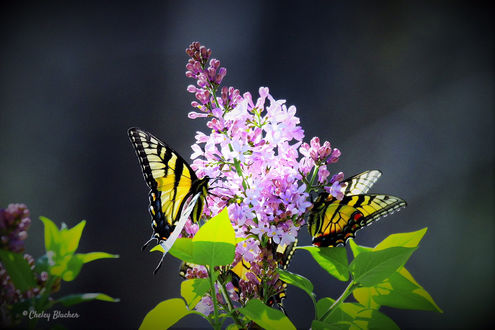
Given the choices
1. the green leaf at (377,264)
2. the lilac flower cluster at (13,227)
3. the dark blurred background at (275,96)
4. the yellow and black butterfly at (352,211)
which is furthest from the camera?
the dark blurred background at (275,96)

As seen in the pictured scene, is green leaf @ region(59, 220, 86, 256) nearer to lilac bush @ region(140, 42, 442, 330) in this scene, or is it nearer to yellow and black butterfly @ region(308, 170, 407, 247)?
lilac bush @ region(140, 42, 442, 330)

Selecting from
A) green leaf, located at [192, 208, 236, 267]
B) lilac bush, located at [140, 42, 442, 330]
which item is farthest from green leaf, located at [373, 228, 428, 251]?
green leaf, located at [192, 208, 236, 267]

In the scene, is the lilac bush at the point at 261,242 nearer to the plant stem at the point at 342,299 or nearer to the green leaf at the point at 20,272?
the plant stem at the point at 342,299

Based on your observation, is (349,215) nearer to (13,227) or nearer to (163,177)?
(163,177)

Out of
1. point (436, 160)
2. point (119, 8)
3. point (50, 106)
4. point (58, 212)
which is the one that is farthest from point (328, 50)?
point (58, 212)

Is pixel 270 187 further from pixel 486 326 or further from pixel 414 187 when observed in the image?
pixel 486 326

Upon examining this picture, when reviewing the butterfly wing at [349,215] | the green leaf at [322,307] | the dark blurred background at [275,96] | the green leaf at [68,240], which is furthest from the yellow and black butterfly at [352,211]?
the dark blurred background at [275,96]

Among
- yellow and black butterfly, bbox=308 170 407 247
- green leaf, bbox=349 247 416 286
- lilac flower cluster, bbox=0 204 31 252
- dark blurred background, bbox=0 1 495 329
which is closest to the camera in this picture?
lilac flower cluster, bbox=0 204 31 252
